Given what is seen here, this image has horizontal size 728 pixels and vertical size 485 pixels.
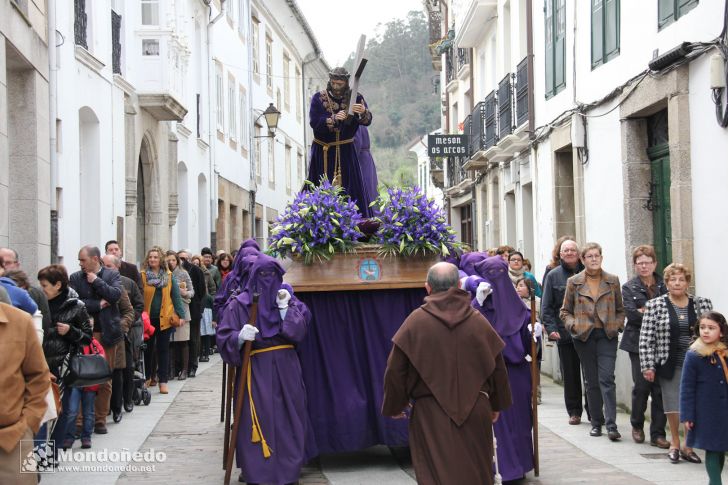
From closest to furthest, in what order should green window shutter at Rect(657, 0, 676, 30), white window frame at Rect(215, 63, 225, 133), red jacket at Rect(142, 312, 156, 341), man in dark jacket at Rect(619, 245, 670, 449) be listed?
man in dark jacket at Rect(619, 245, 670, 449), green window shutter at Rect(657, 0, 676, 30), red jacket at Rect(142, 312, 156, 341), white window frame at Rect(215, 63, 225, 133)

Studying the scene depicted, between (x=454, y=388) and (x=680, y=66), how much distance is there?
644cm

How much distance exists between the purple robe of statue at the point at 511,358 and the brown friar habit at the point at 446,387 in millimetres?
2205

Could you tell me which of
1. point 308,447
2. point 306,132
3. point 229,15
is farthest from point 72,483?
point 306,132

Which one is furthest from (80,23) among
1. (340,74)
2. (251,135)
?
(251,135)

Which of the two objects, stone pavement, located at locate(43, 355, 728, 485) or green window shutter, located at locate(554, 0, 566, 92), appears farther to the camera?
green window shutter, located at locate(554, 0, 566, 92)

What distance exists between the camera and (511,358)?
852cm

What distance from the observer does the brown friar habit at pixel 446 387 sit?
6039mm

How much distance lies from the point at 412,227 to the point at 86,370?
309cm

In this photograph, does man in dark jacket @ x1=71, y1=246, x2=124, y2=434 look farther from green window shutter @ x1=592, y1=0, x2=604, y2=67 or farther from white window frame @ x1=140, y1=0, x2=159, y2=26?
white window frame @ x1=140, y1=0, x2=159, y2=26

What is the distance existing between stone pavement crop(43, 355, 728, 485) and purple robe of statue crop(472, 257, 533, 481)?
232 millimetres

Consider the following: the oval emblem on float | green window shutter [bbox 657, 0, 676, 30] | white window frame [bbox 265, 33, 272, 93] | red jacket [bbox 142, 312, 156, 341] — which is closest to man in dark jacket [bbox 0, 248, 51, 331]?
the oval emblem on float

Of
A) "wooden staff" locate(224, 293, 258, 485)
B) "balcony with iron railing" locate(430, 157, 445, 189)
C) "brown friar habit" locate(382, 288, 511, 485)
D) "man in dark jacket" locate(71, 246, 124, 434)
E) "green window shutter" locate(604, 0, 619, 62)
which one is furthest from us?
"balcony with iron railing" locate(430, 157, 445, 189)

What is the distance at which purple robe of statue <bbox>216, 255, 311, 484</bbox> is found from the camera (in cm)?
828

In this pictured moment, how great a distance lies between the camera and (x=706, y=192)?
10.8 meters
